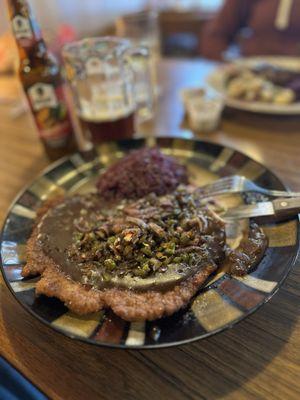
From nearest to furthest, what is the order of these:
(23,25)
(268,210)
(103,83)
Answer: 1. (268,210)
2. (23,25)
3. (103,83)

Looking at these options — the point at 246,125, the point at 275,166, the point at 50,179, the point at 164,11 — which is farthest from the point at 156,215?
the point at 164,11

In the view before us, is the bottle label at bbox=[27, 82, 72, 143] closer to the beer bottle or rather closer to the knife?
the beer bottle

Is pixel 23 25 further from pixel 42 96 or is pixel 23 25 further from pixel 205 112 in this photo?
pixel 205 112

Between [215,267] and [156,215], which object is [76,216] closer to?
[156,215]


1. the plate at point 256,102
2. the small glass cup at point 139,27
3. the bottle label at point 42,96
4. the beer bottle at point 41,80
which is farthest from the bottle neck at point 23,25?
the plate at point 256,102

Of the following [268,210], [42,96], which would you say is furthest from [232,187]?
[42,96]

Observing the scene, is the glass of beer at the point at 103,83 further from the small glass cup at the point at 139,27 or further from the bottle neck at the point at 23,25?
the small glass cup at the point at 139,27
